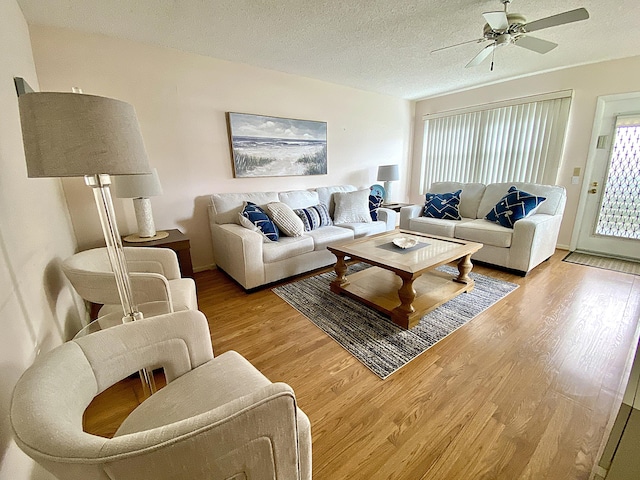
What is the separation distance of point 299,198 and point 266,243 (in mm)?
961

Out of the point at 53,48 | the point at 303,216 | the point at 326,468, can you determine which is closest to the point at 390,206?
the point at 303,216

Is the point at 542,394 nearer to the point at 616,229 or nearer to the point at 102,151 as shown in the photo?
the point at 102,151

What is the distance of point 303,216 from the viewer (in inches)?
129

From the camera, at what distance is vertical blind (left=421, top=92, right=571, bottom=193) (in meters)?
3.74

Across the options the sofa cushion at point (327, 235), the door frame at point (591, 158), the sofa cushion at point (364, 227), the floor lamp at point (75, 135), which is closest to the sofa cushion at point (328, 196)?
the sofa cushion at point (364, 227)

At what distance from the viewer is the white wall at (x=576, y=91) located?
10.5 feet

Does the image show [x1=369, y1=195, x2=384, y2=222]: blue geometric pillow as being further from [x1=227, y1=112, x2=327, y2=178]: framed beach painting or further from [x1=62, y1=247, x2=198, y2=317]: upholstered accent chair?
[x1=62, y1=247, x2=198, y2=317]: upholstered accent chair

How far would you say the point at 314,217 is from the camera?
132 inches

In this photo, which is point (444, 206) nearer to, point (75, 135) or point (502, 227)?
point (502, 227)

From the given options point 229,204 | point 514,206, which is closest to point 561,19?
point 514,206

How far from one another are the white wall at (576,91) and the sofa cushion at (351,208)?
264 cm

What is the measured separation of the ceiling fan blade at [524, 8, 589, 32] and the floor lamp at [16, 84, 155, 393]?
8.71 ft

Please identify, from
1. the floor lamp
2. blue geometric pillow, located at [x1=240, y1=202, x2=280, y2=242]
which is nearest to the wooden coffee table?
blue geometric pillow, located at [x1=240, y1=202, x2=280, y2=242]

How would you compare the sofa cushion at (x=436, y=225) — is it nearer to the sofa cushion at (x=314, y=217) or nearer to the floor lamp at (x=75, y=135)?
the sofa cushion at (x=314, y=217)
